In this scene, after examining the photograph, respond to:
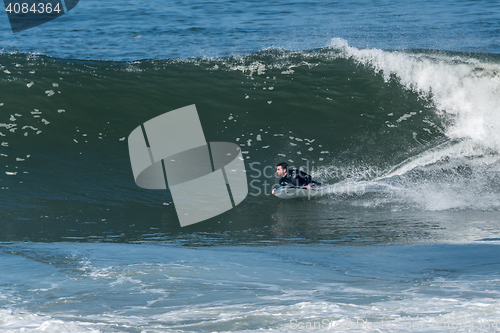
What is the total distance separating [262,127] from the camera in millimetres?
11320

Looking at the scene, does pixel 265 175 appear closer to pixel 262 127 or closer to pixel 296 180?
pixel 296 180

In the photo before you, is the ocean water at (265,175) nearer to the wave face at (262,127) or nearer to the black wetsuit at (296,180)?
the wave face at (262,127)

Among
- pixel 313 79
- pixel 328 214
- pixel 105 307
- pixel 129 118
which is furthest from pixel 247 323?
pixel 313 79

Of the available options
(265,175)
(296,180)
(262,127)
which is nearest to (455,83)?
(262,127)

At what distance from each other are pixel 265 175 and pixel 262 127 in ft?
6.86

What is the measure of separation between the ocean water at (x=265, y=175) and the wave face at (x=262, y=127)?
0.05 metres

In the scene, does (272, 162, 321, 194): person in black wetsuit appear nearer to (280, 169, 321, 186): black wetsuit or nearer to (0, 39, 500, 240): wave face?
(280, 169, 321, 186): black wetsuit

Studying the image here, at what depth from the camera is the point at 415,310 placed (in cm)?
313

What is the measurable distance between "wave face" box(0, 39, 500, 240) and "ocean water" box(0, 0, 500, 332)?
5 centimetres

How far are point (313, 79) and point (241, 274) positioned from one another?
9.58 meters

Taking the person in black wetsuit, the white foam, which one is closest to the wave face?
the white foam

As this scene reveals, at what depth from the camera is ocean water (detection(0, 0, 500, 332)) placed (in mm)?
3453

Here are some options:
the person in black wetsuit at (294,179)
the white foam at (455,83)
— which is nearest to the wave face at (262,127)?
the white foam at (455,83)

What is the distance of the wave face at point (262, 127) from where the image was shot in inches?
310
